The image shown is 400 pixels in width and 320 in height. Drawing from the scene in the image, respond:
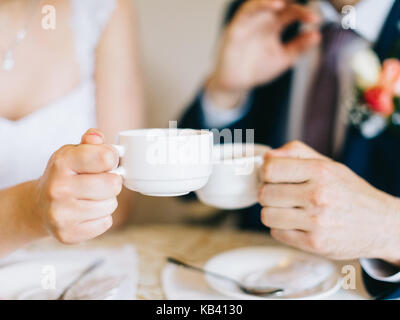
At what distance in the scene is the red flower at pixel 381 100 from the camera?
84 centimetres

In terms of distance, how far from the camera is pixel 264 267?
2.26 ft

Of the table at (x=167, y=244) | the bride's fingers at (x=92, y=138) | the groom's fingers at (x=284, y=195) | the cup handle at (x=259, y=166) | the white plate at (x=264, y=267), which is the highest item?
the bride's fingers at (x=92, y=138)

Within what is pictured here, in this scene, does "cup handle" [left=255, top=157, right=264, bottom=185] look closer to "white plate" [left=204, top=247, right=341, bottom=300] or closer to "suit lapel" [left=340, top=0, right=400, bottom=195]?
"white plate" [left=204, top=247, right=341, bottom=300]

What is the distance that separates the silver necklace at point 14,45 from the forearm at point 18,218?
30 centimetres

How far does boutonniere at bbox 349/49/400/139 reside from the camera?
833 mm

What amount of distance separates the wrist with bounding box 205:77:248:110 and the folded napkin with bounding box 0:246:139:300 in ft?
1.49

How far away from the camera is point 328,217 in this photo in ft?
1.81

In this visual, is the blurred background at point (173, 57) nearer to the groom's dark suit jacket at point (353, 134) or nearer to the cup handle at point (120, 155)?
the groom's dark suit jacket at point (353, 134)

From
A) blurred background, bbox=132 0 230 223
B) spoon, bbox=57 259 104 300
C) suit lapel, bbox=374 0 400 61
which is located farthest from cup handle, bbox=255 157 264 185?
blurred background, bbox=132 0 230 223

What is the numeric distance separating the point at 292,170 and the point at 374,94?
1.36 feet

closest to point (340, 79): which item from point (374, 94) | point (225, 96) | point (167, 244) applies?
point (374, 94)

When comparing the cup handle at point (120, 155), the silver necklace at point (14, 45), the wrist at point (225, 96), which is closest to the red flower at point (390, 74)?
the wrist at point (225, 96)

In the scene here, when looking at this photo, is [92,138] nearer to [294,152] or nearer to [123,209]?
[294,152]
